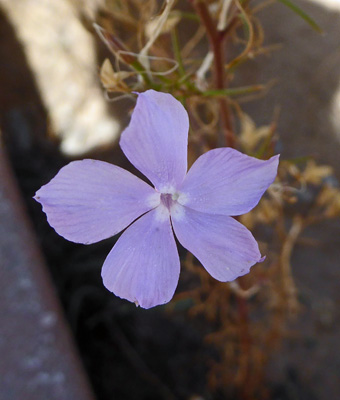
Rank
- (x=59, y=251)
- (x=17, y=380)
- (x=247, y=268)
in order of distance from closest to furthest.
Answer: (x=247, y=268)
(x=17, y=380)
(x=59, y=251)

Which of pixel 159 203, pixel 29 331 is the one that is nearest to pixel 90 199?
pixel 159 203

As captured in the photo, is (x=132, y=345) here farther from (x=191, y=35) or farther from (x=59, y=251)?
(x=191, y=35)

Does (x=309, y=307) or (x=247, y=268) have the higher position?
(x=247, y=268)

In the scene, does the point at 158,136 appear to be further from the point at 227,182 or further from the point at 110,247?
the point at 110,247

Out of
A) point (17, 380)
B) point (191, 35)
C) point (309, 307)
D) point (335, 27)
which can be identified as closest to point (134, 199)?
point (17, 380)

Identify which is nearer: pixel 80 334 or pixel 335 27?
pixel 80 334

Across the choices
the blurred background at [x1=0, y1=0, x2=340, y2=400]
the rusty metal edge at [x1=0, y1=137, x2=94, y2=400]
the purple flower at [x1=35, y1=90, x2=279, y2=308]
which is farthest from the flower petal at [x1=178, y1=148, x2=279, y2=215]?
the rusty metal edge at [x1=0, y1=137, x2=94, y2=400]

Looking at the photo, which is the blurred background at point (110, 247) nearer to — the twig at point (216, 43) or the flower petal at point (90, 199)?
the twig at point (216, 43)
